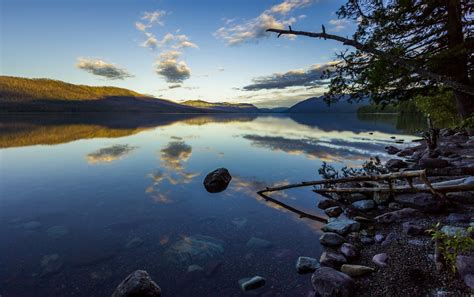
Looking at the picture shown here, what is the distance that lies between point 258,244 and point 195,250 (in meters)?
1.90

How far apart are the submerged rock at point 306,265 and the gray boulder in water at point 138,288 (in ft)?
10.9

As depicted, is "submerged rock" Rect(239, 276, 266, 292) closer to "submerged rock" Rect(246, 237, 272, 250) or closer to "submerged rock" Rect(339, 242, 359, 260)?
"submerged rock" Rect(246, 237, 272, 250)

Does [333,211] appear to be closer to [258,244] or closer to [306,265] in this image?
[258,244]

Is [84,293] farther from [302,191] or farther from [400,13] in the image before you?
[400,13]

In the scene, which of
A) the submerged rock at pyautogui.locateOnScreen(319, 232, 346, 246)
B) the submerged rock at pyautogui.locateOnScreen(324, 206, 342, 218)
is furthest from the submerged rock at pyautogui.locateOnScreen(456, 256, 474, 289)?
the submerged rock at pyautogui.locateOnScreen(324, 206, 342, 218)

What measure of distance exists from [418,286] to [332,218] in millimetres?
4246

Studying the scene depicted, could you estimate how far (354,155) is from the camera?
→ 20250mm

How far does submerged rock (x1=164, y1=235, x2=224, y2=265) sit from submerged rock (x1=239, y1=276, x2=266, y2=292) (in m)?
1.33

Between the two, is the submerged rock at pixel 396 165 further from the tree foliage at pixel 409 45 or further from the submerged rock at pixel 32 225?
the submerged rock at pixel 32 225

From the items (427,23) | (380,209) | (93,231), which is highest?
(427,23)

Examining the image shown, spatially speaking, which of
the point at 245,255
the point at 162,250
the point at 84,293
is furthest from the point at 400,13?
the point at 84,293

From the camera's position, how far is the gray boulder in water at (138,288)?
4.62 meters

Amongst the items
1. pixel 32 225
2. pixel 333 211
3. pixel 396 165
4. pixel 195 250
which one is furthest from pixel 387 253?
pixel 32 225

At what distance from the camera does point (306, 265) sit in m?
5.66
